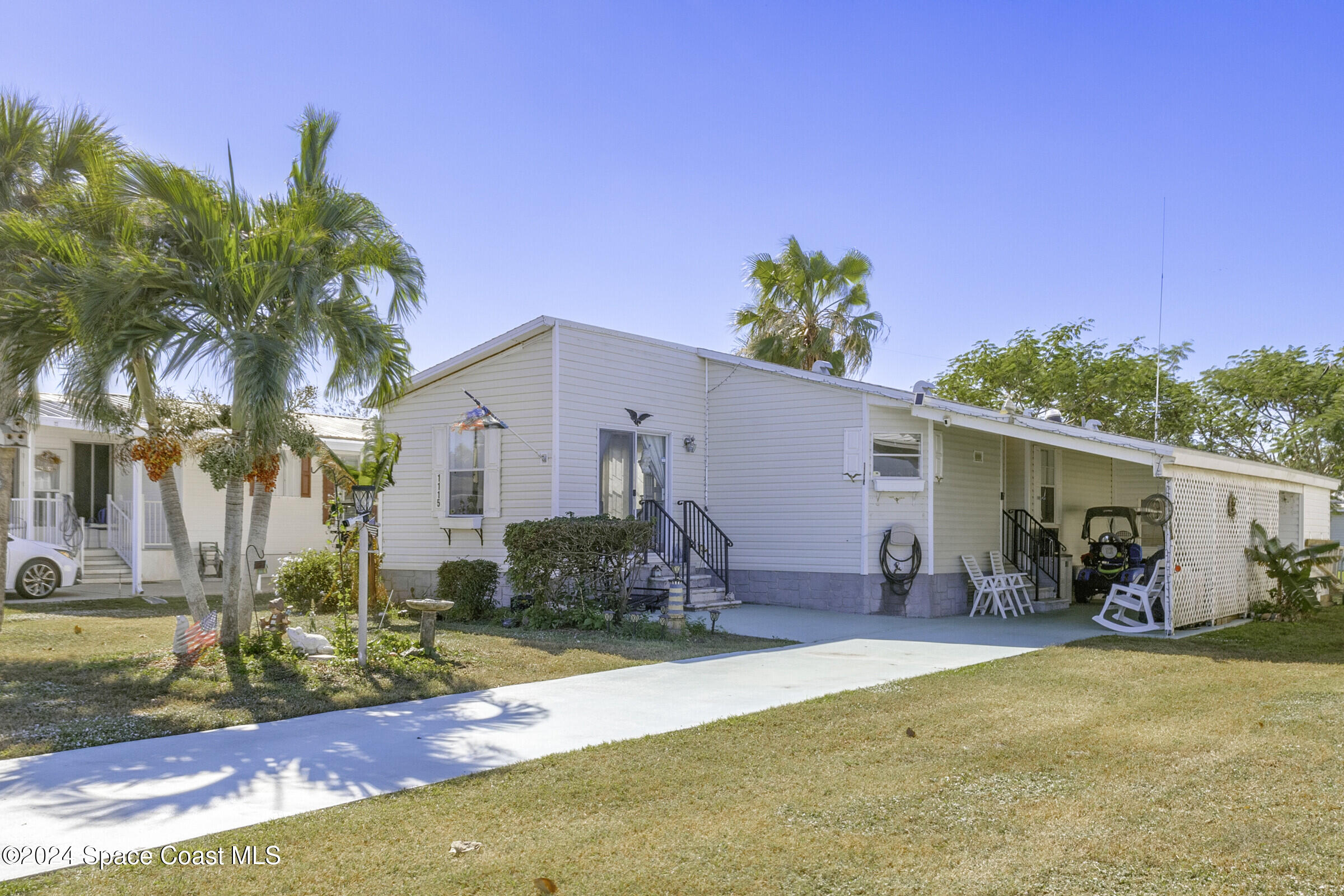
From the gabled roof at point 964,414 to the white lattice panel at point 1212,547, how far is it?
0.95 ft

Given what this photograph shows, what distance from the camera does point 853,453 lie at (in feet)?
47.2

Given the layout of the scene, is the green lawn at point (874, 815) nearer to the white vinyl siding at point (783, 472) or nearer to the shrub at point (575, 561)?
the shrub at point (575, 561)

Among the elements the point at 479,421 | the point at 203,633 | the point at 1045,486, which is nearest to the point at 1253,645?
the point at 1045,486

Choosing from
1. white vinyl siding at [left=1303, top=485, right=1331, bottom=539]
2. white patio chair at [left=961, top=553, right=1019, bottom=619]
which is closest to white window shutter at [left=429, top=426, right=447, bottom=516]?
white patio chair at [left=961, top=553, right=1019, bottom=619]

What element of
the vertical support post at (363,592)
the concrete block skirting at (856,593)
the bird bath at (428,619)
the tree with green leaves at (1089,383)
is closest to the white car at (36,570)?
the bird bath at (428,619)

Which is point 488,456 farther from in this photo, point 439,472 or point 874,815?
point 874,815

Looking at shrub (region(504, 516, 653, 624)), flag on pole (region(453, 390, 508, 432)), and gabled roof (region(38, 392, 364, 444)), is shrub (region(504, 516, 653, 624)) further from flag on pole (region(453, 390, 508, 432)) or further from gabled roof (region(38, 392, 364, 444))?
gabled roof (region(38, 392, 364, 444))

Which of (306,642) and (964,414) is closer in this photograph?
(306,642)

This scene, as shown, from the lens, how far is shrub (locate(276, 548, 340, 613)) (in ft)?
47.7

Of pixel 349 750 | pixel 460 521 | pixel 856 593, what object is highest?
pixel 460 521

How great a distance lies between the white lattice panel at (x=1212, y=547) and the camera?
12680mm

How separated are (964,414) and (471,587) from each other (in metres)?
7.16

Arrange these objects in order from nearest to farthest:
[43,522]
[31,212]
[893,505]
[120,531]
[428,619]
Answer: [428,619]
[31,212]
[893,505]
[43,522]
[120,531]

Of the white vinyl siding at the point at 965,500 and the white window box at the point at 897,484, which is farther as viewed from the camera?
the white vinyl siding at the point at 965,500
